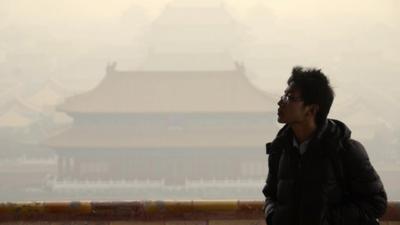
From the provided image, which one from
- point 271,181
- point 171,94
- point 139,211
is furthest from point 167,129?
point 271,181

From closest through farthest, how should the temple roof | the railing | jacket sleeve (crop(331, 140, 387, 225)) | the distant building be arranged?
jacket sleeve (crop(331, 140, 387, 225)) → the railing → the temple roof → the distant building

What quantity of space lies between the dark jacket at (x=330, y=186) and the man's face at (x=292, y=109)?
4 centimetres

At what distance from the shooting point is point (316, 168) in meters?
1.10

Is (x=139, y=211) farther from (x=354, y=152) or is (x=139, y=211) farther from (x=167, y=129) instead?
(x=167, y=129)

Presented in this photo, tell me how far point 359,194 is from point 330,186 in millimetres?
54

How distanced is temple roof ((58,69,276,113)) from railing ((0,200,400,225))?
857 cm

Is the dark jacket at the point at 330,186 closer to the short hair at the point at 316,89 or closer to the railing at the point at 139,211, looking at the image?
the short hair at the point at 316,89

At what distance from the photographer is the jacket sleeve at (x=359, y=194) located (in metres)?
1.09

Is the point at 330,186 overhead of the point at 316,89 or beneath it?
beneath

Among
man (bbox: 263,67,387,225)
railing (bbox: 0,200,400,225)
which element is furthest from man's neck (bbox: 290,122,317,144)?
railing (bbox: 0,200,400,225)

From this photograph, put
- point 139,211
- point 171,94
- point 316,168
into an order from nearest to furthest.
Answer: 1. point 316,168
2. point 139,211
3. point 171,94

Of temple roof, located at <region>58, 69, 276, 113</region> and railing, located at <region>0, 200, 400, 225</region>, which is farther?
temple roof, located at <region>58, 69, 276, 113</region>

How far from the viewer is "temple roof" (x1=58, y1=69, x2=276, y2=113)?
36.7 feet

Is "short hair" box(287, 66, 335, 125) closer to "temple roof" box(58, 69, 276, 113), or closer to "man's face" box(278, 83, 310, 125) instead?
"man's face" box(278, 83, 310, 125)
